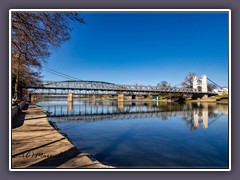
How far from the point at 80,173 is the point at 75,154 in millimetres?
1024

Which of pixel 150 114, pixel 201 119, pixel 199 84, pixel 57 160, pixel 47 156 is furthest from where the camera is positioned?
pixel 199 84

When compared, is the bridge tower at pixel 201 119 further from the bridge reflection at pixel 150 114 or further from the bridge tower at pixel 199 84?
the bridge tower at pixel 199 84

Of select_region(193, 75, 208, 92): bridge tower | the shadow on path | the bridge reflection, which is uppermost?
select_region(193, 75, 208, 92): bridge tower

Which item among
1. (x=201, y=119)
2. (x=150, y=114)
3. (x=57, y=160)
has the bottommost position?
(x=150, y=114)

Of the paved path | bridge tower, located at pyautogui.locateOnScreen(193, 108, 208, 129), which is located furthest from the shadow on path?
bridge tower, located at pyautogui.locateOnScreen(193, 108, 208, 129)

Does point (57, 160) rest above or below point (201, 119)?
above

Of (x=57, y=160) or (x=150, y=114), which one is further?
(x=150, y=114)

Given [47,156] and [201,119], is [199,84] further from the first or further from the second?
[47,156]

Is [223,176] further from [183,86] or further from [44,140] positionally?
[183,86]

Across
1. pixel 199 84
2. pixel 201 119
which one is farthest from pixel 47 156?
pixel 199 84

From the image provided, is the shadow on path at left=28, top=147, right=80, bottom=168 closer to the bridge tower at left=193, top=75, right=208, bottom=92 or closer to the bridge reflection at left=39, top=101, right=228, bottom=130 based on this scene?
the bridge reflection at left=39, top=101, right=228, bottom=130

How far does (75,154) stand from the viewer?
5.49 meters
